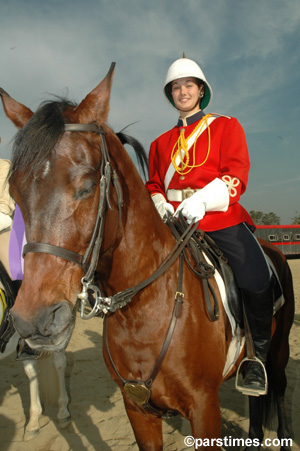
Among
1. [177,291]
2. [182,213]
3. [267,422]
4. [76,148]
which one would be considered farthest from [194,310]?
[267,422]

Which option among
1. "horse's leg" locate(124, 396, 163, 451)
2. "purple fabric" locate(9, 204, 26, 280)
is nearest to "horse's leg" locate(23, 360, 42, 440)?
"purple fabric" locate(9, 204, 26, 280)

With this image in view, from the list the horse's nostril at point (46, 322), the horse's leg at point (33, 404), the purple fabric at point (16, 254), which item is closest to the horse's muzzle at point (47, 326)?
the horse's nostril at point (46, 322)

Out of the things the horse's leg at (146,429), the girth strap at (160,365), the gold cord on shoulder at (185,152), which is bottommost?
the horse's leg at (146,429)

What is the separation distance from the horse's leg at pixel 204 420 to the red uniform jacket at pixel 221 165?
1.17m

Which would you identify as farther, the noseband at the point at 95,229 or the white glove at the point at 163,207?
the white glove at the point at 163,207

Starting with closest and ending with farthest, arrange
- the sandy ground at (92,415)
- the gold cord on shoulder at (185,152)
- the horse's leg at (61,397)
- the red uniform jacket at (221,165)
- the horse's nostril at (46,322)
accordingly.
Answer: the horse's nostril at (46,322), the red uniform jacket at (221,165), the gold cord on shoulder at (185,152), the sandy ground at (92,415), the horse's leg at (61,397)

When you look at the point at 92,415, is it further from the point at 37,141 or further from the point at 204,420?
the point at 37,141

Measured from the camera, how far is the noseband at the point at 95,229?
4.64 ft

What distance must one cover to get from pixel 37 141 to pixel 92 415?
387 cm

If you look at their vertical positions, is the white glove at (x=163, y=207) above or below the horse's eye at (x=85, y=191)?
above

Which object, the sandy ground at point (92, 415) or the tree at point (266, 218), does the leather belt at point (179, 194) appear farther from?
the tree at point (266, 218)

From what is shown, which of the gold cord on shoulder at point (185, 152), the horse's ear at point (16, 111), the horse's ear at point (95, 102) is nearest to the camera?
the horse's ear at point (95, 102)

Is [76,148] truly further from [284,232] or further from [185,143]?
[284,232]

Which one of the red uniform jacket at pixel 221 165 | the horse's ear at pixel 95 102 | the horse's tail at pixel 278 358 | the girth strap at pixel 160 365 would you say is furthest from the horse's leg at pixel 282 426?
the horse's ear at pixel 95 102
